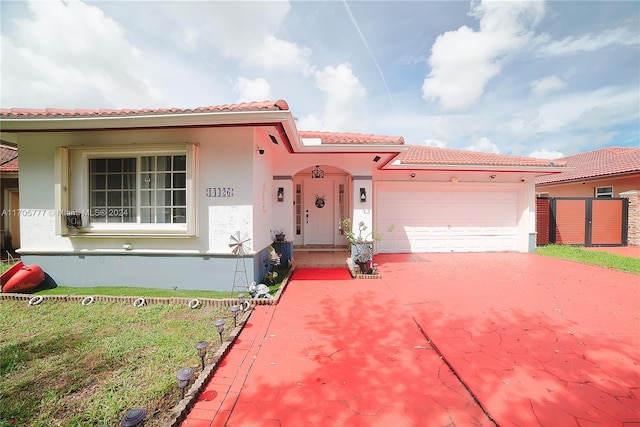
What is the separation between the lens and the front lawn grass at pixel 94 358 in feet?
7.39

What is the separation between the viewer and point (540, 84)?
10.3 m

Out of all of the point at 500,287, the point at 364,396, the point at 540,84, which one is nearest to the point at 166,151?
the point at 364,396

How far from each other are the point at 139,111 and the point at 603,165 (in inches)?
876

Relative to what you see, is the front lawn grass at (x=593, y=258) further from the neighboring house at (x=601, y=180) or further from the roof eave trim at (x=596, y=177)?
the roof eave trim at (x=596, y=177)

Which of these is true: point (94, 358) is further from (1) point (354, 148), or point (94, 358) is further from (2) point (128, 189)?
(1) point (354, 148)

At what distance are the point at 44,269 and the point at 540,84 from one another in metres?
18.0

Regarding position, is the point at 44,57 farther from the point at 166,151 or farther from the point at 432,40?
the point at 432,40

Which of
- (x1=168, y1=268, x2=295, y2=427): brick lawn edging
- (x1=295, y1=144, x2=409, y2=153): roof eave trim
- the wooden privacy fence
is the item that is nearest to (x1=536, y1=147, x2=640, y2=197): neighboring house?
the wooden privacy fence

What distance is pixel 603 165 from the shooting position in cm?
1407

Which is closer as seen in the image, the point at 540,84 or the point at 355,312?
the point at 355,312

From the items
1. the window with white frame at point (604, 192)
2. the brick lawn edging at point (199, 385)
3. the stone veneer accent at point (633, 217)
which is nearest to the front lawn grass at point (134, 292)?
the brick lawn edging at point (199, 385)

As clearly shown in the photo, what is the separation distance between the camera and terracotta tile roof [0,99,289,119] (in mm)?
4555

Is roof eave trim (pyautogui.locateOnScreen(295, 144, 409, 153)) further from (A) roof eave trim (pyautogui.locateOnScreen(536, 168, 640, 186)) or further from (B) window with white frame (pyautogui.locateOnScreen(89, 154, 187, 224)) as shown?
(A) roof eave trim (pyautogui.locateOnScreen(536, 168, 640, 186))

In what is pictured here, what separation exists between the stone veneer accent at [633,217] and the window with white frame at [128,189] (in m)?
18.2
